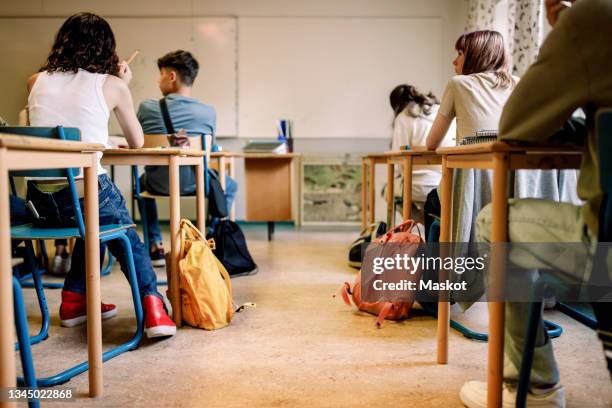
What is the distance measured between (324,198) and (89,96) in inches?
136

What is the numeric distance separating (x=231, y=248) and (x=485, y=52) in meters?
1.69

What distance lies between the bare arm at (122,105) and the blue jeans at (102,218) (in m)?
0.21

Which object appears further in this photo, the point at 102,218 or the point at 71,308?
the point at 71,308

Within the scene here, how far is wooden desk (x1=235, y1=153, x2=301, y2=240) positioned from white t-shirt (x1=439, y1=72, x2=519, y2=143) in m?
2.38

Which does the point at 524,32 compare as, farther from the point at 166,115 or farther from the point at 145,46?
the point at 145,46

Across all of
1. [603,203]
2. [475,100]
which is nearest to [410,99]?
[475,100]

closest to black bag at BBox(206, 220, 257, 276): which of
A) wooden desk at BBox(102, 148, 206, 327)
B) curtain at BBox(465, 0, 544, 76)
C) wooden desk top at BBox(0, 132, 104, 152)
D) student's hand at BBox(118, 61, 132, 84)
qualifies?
wooden desk at BBox(102, 148, 206, 327)

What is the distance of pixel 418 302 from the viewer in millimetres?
2342

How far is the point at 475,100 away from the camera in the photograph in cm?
194

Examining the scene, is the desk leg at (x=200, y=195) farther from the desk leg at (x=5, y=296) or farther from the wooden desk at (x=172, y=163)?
the desk leg at (x=5, y=296)

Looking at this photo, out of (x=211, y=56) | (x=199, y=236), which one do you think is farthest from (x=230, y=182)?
(x=211, y=56)

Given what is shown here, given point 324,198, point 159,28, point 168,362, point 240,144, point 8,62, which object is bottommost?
point 168,362

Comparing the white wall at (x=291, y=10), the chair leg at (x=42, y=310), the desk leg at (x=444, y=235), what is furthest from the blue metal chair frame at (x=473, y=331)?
the white wall at (x=291, y=10)

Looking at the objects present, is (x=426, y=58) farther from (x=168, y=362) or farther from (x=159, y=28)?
(x=168, y=362)
